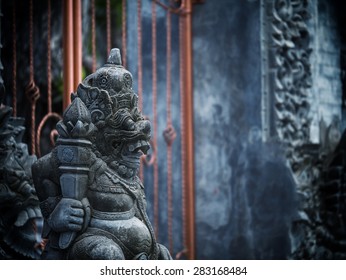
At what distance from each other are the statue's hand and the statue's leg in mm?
85

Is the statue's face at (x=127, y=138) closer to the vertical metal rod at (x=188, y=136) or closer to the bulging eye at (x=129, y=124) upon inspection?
the bulging eye at (x=129, y=124)

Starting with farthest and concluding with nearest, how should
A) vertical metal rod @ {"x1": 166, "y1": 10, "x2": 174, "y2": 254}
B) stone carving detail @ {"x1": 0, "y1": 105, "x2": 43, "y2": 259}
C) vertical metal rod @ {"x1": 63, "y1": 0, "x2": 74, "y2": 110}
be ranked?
vertical metal rod @ {"x1": 166, "y1": 10, "x2": 174, "y2": 254} → vertical metal rod @ {"x1": 63, "y1": 0, "x2": 74, "y2": 110} → stone carving detail @ {"x1": 0, "y1": 105, "x2": 43, "y2": 259}

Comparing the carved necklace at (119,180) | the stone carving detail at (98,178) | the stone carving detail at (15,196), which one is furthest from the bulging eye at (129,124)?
the stone carving detail at (15,196)

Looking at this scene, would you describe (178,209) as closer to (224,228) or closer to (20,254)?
(224,228)

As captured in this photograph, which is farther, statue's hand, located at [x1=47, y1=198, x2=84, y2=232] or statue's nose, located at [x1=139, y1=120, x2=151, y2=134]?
statue's nose, located at [x1=139, y1=120, x2=151, y2=134]

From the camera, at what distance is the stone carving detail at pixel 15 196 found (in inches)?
191

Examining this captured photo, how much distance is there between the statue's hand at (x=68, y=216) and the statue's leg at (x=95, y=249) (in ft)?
0.28

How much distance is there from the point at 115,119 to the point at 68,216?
0.60 m

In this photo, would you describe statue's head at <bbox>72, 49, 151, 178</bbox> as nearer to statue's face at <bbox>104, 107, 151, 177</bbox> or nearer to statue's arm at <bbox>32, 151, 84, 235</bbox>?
statue's face at <bbox>104, 107, 151, 177</bbox>

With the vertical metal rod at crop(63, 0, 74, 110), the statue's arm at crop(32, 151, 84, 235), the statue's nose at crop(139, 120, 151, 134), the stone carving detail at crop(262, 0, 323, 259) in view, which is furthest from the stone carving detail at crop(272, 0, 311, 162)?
the statue's arm at crop(32, 151, 84, 235)

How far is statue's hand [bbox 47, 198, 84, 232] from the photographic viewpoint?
3.81m

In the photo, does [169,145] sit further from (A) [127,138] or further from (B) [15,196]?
(A) [127,138]

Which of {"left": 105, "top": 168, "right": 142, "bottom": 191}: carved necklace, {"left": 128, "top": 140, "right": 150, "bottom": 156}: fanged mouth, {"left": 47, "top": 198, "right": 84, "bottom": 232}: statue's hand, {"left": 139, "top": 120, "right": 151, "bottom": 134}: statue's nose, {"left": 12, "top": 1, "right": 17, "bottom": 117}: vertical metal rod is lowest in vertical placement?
{"left": 47, "top": 198, "right": 84, "bottom": 232}: statue's hand

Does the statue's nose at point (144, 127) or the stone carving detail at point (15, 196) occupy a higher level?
the statue's nose at point (144, 127)
